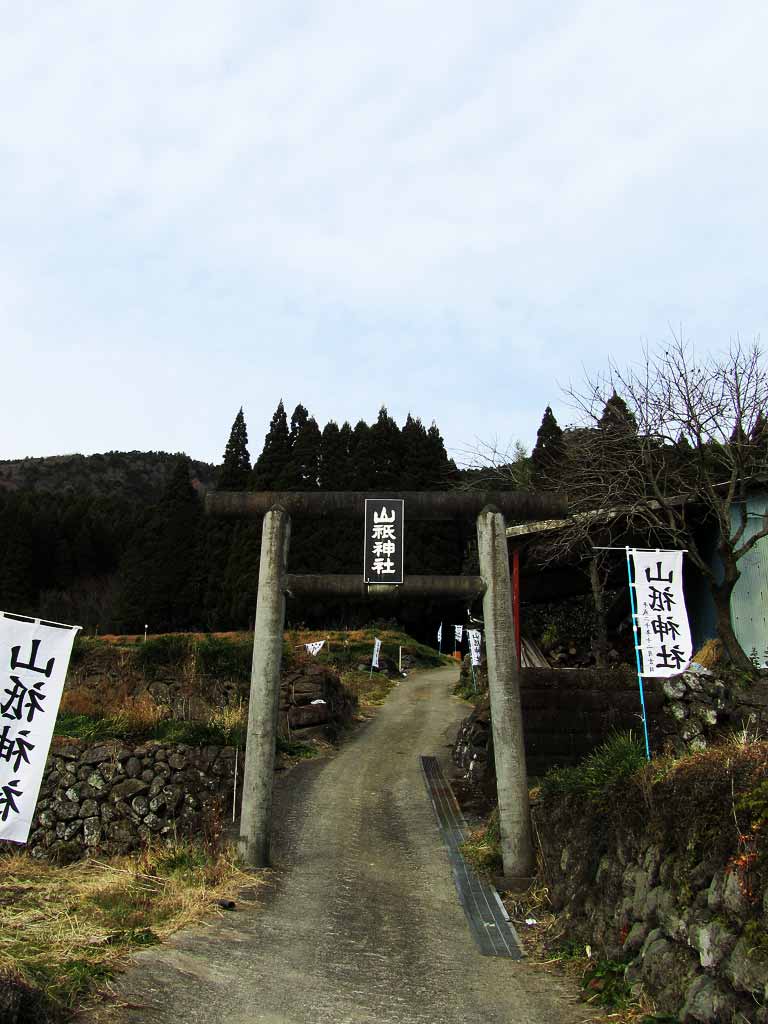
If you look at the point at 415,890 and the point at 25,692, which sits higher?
the point at 25,692

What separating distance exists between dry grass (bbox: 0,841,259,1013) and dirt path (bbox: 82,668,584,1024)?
0.31 metres

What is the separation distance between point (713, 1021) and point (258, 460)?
43738 mm

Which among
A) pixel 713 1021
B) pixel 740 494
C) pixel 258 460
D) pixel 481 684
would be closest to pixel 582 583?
pixel 740 494

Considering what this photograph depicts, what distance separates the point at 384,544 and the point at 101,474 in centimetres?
8547

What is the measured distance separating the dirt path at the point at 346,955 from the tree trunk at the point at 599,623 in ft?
21.9

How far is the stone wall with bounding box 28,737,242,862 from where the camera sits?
12.2 metres

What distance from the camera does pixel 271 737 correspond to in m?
9.58

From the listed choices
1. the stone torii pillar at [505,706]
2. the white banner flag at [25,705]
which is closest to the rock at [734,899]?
the stone torii pillar at [505,706]

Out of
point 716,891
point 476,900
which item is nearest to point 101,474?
point 476,900

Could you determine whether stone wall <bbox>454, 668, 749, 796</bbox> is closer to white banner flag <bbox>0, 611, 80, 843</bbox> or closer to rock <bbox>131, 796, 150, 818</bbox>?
rock <bbox>131, 796, 150, 818</bbox>

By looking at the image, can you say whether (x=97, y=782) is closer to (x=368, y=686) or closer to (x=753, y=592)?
(x=753, y=592)

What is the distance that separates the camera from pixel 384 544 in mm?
10000

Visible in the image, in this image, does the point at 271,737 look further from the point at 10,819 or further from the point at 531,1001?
the point at 531,1001

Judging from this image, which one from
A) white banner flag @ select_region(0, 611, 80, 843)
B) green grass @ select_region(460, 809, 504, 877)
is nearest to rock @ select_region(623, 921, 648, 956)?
green grass @ select_region(460, 809, 504, 877)
